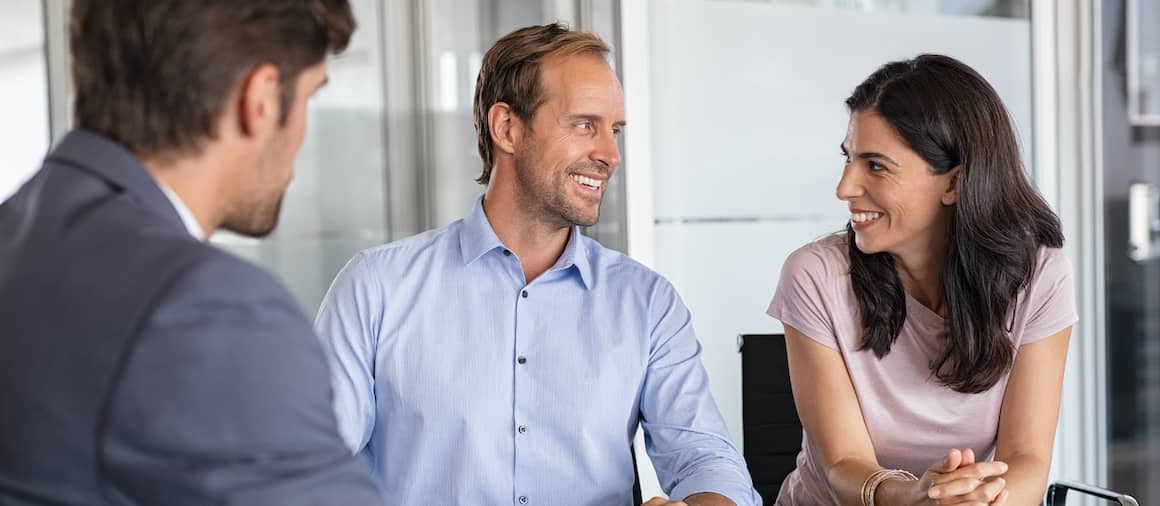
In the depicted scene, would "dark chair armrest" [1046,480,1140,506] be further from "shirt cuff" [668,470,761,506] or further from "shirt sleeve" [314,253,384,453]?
"shirt sleeve" [314,253,384,453]

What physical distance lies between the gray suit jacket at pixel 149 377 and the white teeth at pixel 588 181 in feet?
3.63

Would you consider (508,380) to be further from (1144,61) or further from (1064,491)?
(1144,61)

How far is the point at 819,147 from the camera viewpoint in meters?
3.45

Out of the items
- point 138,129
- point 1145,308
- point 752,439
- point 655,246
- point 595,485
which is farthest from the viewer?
point 1145,308

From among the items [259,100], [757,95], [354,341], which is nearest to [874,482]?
[354,341]

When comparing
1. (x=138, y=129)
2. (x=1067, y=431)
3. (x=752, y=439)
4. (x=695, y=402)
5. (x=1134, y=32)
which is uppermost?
(x=1134, y=32)

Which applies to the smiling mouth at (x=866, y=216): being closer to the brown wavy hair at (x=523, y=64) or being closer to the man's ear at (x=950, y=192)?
the man's ear at (x=950, y=192)

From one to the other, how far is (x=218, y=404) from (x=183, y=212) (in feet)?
0.69

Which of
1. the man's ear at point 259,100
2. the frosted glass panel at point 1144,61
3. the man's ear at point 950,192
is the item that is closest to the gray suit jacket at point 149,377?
the man's ear at point 259,100

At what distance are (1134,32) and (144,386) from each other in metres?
3.51

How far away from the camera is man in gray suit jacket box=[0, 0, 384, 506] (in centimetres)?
81

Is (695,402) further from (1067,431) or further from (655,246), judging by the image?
(1067,431)

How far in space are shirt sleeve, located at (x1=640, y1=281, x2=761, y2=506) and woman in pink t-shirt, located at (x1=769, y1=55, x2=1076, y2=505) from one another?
24 cm

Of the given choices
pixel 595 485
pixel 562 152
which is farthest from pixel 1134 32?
pixel 595 485
